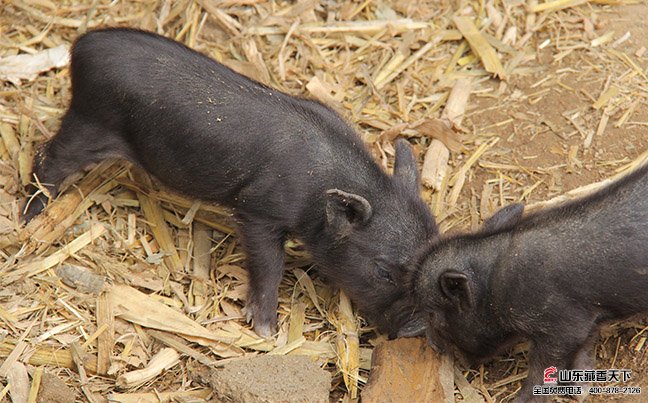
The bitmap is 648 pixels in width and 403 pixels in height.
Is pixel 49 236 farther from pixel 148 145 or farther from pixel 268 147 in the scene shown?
pixel 268 147

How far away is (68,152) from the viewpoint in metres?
8.38

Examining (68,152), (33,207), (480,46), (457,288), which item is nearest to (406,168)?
(457,288)

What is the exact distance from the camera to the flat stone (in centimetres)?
725

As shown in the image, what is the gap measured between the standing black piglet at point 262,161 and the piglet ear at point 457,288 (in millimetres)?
581

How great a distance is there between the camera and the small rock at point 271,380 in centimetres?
695

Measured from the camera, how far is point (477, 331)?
7.38m

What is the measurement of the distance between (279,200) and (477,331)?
1.94m

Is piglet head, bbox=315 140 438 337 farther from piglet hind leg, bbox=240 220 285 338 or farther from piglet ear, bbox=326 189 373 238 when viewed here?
piglet hind leg, bbox=240 220 285 338

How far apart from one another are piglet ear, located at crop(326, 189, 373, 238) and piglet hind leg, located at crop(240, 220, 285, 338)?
0.56 meters

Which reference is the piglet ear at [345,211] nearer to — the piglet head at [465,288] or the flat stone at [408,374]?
the piglet head at [465,288]

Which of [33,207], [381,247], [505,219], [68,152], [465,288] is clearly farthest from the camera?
[33,207]

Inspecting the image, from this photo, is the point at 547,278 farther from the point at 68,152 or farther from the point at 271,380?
the point at 68,152

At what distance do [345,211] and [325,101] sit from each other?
7.18 ft

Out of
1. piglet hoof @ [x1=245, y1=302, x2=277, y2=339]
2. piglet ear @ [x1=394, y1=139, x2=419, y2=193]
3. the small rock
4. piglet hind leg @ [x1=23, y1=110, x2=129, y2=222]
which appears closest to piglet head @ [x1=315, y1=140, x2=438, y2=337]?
piglet ear @ [x1=394, y1=139, x2=419, y2=193]
